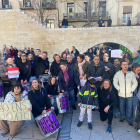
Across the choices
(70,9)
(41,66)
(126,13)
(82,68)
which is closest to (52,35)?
(41,66)

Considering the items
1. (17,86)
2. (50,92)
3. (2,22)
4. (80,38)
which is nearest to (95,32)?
(80,38)

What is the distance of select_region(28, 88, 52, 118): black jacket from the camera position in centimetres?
382

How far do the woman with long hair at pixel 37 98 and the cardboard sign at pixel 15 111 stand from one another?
10.8 inches

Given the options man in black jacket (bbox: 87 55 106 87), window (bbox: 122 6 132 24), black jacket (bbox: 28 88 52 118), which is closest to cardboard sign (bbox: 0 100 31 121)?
black jacket (bbox: 28 88 52 118)

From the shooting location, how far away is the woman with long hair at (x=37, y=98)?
12.6 feet

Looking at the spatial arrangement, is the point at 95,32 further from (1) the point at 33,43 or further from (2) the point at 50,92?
(2) the point at 50,92

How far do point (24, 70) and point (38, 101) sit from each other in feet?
5.38

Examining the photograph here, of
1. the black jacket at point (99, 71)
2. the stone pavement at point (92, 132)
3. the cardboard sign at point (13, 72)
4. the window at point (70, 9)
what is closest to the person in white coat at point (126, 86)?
the stone pavement at point (92, 132)

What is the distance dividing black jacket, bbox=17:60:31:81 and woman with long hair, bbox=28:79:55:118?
1.37 meters

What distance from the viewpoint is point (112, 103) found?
4.05 m

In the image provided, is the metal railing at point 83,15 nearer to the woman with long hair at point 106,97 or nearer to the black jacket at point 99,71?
the black jacket at point 99,71

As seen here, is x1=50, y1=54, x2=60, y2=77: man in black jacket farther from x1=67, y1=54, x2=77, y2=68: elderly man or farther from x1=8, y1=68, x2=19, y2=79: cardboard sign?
x1=8, y1=68, x2=19, y2=79: cardboard sign

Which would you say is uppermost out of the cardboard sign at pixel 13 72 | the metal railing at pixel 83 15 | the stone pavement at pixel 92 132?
the metal railing at pixel 83 15

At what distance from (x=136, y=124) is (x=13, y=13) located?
551 inches
